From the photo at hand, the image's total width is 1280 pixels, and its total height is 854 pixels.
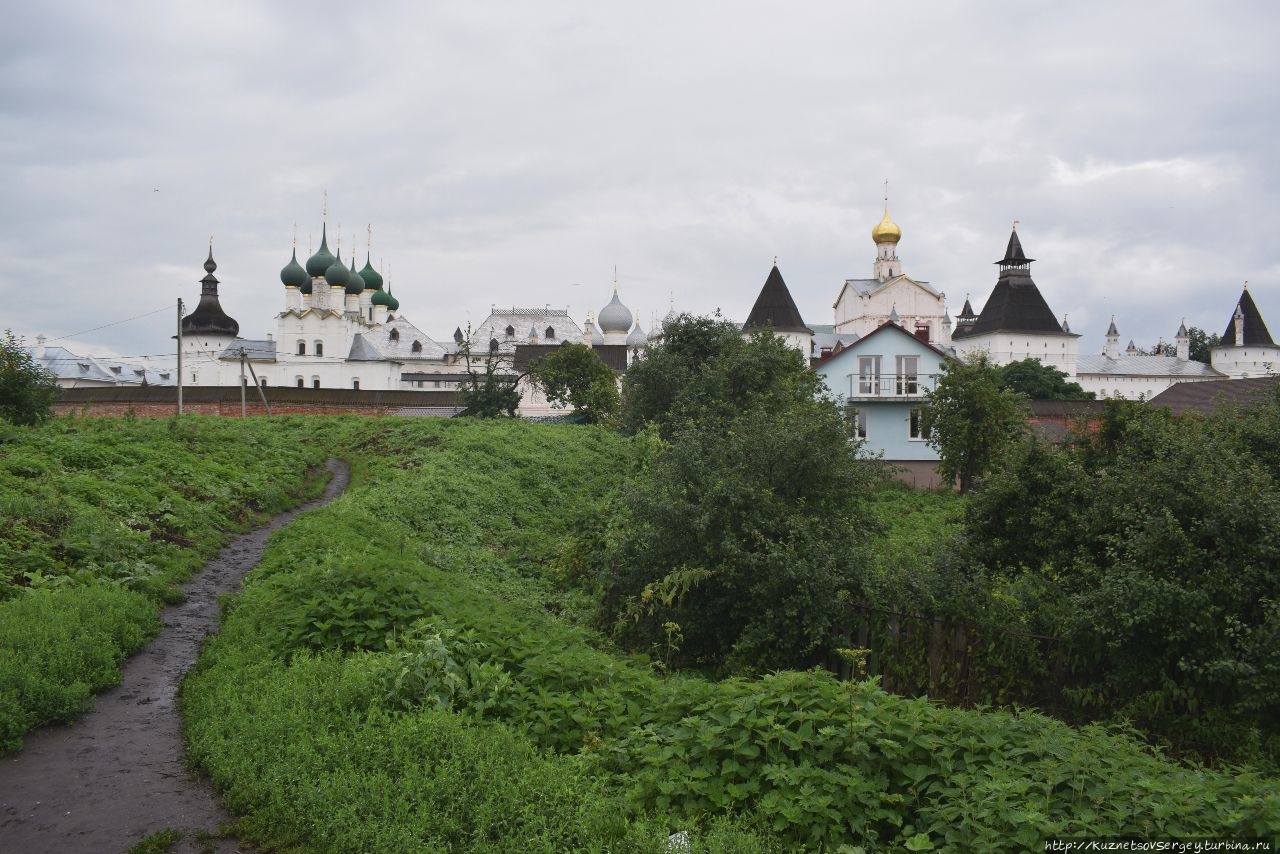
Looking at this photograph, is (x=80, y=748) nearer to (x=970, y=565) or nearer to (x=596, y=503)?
(x=970, y=565)

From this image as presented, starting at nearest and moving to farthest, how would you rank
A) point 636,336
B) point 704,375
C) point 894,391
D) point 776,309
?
point 704,375 → point 894,391 → point 776,309 → point 636,336

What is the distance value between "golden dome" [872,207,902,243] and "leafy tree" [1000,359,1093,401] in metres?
23.9

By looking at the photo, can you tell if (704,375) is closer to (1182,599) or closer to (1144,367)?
(1182,599)

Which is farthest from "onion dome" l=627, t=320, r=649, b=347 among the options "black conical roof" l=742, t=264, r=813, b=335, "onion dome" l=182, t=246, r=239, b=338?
"onion dome" l=182, t=246, r=239, b=338

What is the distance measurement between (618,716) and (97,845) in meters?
3.37

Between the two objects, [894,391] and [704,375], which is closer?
[704,375]

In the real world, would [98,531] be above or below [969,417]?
below

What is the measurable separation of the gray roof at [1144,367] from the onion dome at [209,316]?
2926 inches

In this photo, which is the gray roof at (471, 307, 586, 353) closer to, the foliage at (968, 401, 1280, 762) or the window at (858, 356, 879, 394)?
the window at (858, 356, 879, 394)

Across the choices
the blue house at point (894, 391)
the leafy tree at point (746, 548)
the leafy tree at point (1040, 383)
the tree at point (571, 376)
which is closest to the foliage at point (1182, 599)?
the leafy tree at point (746, 548)

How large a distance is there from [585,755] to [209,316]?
80.7m

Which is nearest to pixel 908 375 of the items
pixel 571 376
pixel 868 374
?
pixel 868 374

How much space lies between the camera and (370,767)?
6.46 metres

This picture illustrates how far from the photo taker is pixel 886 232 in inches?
3401
